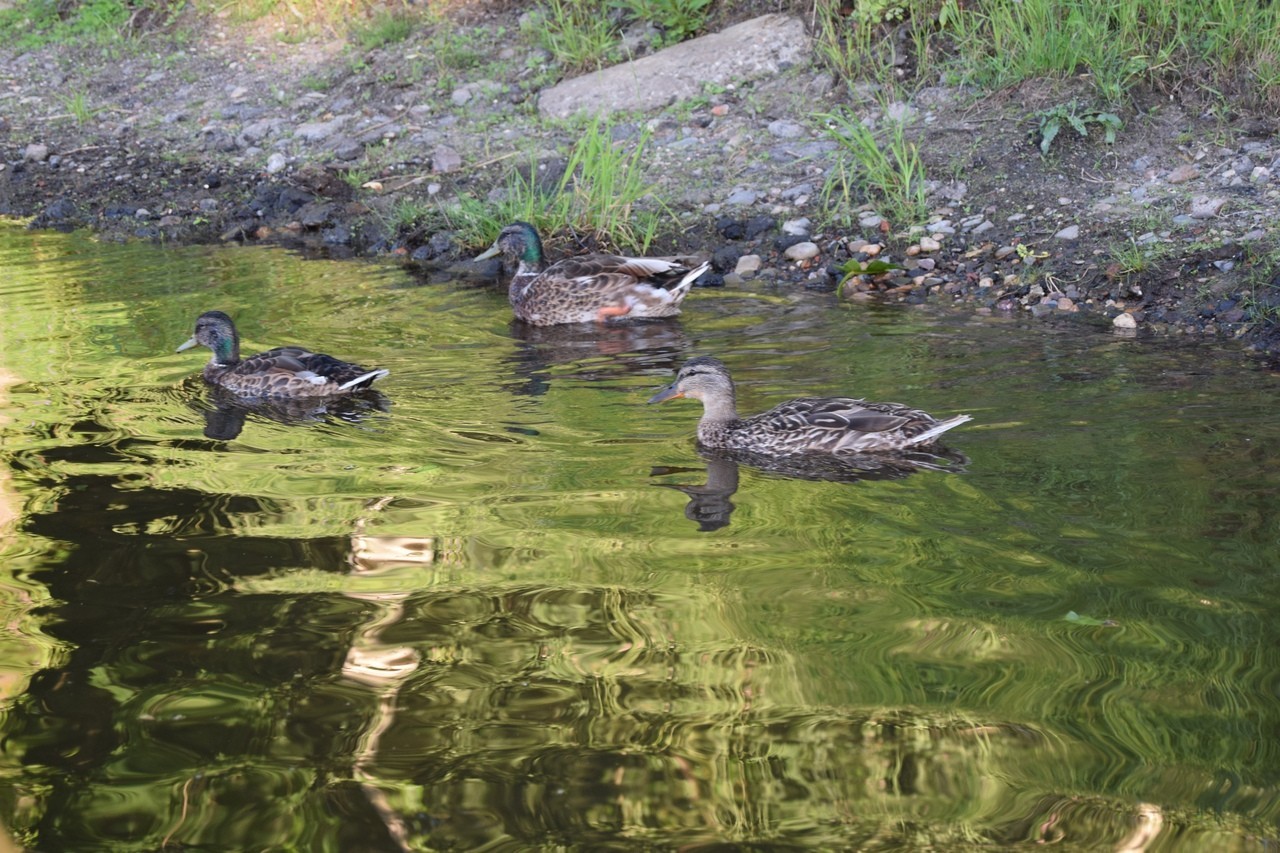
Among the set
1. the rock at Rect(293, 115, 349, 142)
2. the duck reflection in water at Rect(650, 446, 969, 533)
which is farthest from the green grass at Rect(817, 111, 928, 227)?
the rock at Rect(293, 115, 349, 142)

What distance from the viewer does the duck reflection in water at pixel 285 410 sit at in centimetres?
789

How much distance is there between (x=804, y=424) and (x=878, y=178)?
493 centimetres

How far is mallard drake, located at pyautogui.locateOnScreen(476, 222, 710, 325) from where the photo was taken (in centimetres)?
1039

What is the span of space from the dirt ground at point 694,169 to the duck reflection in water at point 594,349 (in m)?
1.20

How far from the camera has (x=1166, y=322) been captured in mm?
9180

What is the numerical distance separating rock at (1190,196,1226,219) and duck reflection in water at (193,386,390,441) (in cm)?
609

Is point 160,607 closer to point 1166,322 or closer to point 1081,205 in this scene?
point 1166,322

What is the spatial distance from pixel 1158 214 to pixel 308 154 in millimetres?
8531

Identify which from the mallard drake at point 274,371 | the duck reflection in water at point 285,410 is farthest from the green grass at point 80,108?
the duck reflection in water at point 285,410

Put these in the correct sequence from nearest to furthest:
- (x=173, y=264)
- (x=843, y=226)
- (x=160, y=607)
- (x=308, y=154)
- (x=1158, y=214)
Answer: (x=160, y=607) < (x=1158, y=214) < (x=843, y=226) < (x=173, y=264) < (x=308, y=154)

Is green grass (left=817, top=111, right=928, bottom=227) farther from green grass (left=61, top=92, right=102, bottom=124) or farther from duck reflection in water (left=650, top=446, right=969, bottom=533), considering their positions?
green grass (left=61, top=92, right=102, bottom=124)

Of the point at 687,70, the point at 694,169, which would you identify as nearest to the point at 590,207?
the point at 694,169

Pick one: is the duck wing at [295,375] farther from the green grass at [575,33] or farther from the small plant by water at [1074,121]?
the green grass at [575,33]

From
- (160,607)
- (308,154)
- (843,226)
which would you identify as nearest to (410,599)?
(160,607)
